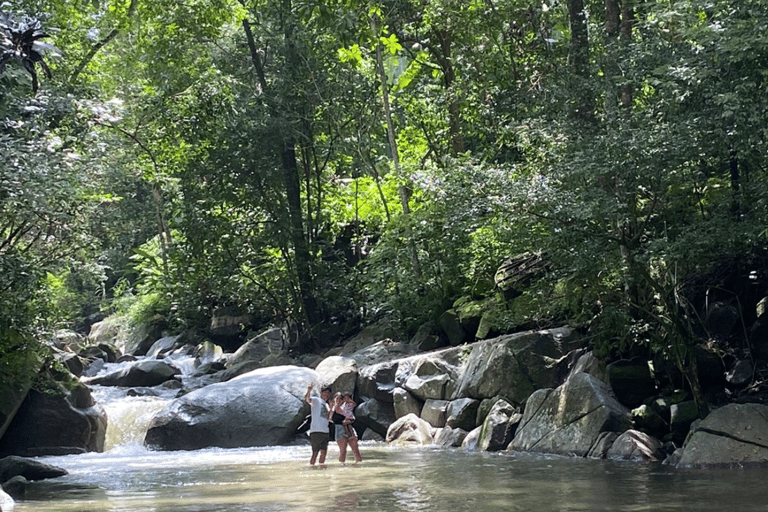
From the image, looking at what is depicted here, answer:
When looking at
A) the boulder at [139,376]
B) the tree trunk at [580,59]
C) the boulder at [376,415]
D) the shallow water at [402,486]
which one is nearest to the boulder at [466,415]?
the shallow water at [402,486]

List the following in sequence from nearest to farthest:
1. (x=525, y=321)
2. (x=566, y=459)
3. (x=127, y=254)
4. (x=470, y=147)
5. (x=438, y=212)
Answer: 1. (x=566, y=459)
2. (x=525, y=321)
3. (x=438, y=212)
4. (x=470, y=147)
5. (x=127, y=254)

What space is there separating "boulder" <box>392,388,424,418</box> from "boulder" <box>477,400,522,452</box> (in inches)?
88.2

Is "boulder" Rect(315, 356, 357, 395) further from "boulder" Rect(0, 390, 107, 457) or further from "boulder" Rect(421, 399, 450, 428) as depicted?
"boulder" Rect(0, 390, 107, 457)

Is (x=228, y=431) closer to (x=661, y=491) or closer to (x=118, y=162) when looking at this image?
(x=661, y=491)

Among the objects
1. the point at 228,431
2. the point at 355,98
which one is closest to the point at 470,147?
the point at 355,98

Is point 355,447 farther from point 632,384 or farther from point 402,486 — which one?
point 632,384

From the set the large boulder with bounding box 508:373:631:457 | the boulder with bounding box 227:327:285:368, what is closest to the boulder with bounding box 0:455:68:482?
the large boulder with bounding box 508:373:631:457

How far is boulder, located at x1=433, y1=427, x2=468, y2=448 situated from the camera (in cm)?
1416

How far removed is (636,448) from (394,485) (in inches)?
138

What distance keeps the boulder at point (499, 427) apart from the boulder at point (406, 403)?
7.35 ft

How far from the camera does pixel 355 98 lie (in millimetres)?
21891

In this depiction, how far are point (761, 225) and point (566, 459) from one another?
3.96 meters

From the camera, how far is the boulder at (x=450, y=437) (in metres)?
14.2

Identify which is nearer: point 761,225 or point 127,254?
point 761,225
